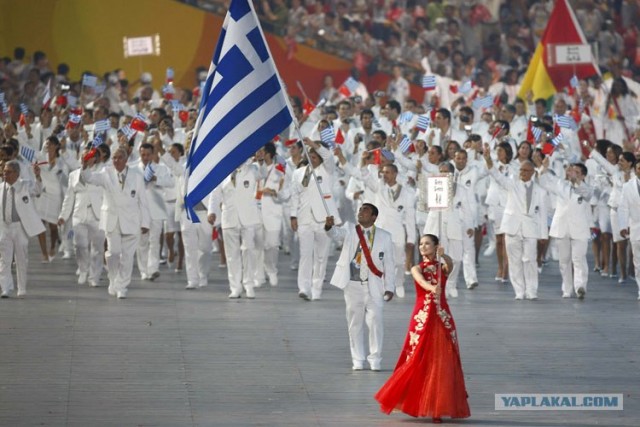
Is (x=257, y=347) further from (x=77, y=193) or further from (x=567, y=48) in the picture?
(x=567, y=48)

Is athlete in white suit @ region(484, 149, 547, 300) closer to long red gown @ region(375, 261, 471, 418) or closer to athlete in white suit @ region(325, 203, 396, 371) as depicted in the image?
athlete in white suit @ region(325, 203, 396, 371)

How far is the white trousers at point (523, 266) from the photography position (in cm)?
2175

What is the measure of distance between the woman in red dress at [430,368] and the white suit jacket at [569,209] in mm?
7873

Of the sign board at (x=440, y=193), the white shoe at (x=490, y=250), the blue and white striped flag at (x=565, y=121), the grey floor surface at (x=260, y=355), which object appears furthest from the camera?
the white shoe at (x=490, y=250)

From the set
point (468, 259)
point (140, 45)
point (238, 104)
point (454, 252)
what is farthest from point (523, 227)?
point (140, 45)

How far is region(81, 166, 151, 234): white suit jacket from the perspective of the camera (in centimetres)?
2134

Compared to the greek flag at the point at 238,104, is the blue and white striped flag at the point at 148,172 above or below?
below

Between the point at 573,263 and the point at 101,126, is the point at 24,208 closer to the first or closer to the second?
the point at 101,126

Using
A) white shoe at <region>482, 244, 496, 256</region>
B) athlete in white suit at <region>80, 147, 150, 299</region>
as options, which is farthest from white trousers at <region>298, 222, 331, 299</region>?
white shoe at <region>482, 244, 496, 256</region>

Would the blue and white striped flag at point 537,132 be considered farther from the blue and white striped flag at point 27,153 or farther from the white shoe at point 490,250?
the blue and white striped flag at point 27,153

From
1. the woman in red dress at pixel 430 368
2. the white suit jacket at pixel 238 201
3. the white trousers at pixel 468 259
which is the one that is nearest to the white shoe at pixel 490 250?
the white trousers at pixel 468 259

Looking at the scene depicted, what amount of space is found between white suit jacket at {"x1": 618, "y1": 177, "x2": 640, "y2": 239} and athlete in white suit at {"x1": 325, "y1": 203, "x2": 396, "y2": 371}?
20.8 feet

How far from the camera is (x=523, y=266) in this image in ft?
72.0

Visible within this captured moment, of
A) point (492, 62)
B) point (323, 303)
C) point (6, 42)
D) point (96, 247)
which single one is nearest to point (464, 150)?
point (323, 303)
